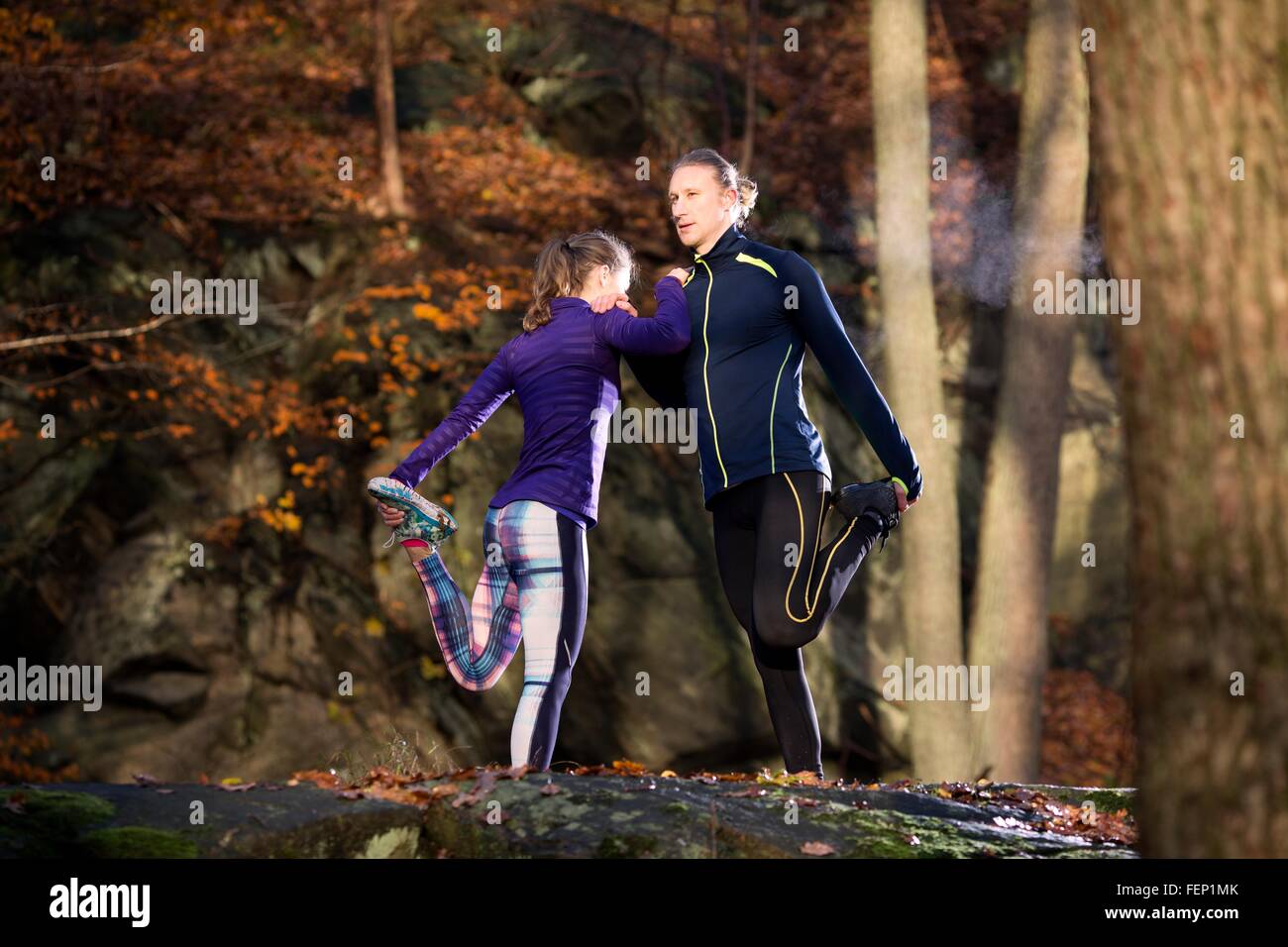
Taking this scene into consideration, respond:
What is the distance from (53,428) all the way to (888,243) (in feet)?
26.1

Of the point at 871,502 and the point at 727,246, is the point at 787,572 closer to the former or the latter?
the point at 871,502

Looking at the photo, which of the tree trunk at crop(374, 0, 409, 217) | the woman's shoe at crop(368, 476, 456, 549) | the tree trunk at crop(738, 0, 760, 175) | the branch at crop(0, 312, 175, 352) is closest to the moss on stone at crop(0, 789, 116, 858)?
the woman's shoe at crop(368, 476, 456, 549)

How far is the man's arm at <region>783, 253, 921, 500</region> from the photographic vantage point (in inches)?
211

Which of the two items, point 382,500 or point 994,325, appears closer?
point 382,500

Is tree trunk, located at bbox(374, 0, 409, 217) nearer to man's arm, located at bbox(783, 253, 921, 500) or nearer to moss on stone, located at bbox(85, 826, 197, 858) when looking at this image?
man's arm, located at bbox(783, 253, 921, 500)

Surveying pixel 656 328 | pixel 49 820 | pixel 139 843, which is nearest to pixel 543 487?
pixel 656 328

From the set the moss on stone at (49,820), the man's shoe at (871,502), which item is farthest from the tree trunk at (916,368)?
the moss on stone at (49,820)

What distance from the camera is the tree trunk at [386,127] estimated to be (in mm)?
13312

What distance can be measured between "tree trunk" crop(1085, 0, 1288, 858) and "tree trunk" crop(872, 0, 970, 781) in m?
8.71

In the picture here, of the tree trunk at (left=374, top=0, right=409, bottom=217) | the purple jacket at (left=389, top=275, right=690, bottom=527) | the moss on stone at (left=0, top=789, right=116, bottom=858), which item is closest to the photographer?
the moss on stone at (left=0, top=789, right=116, bottom=858)

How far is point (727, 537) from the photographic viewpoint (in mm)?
5434

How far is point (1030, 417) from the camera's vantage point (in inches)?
492

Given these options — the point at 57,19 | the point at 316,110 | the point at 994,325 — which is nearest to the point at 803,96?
the point at 994,325

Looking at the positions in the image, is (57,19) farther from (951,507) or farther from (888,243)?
(951,507)
